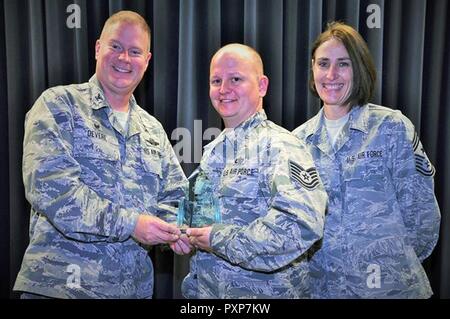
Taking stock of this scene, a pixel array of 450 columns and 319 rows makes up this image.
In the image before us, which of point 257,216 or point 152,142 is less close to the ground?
point 152,142

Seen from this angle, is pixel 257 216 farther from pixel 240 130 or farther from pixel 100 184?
pixel 100 184

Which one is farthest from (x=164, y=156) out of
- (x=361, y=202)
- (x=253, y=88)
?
(x=361, y=202)

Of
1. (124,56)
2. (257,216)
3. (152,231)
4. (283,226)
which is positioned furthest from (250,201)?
(124,56)

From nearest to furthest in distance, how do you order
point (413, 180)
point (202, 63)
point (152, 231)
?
point (152, 231) → point (413, 180) → point (202, 63)

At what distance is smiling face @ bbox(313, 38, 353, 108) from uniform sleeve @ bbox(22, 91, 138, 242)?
30.7 inches

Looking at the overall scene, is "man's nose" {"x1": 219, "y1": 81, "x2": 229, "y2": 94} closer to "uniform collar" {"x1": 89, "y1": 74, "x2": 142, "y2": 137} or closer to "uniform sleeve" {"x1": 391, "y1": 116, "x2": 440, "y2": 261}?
"uniform collar" {"x1": 89, "y1": 74, "x2": 142, "y2": 137}

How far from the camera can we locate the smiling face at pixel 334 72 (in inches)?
59.7

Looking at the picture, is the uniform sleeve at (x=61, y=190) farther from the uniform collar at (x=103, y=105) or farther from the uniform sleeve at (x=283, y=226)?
the uniform sleeve at (x=283, y=226)

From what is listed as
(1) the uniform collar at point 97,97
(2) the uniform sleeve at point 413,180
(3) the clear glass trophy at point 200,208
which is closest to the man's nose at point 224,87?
(3) the clear glass trophy at point 200,208

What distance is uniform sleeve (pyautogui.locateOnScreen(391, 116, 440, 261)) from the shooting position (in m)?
1.46

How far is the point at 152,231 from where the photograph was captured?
4.39 feet

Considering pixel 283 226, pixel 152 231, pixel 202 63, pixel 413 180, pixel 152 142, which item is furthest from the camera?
pixel 202 63

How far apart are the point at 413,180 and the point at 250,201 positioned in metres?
0.56

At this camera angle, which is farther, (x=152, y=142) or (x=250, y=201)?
(x=152, y=142)
